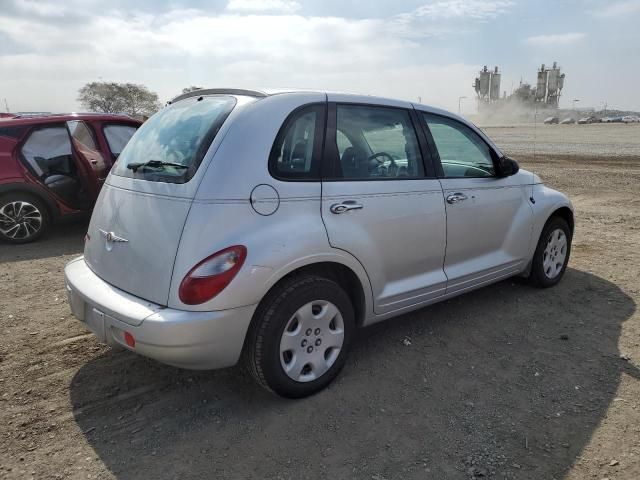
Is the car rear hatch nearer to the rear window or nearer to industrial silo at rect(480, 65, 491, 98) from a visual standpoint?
the rear window

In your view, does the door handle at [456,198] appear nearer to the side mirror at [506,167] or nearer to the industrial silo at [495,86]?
the side mirror at [506,167]

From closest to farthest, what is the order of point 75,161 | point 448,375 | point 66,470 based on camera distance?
point 66,470
point 448,375
point 75,161

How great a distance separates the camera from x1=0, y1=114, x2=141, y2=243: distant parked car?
621 centimetres

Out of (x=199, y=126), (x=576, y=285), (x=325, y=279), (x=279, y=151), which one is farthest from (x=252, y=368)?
(x=576, y=285)

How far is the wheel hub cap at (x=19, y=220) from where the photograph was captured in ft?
20.4

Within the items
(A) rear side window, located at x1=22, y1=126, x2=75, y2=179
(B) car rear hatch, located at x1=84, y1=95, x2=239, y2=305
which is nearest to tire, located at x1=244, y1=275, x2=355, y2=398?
(B) car rear hatch, located at x1=84, y1=95, x2=239, y2=305

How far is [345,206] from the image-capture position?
2932 mm

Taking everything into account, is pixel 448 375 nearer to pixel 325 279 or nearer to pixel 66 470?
pixel 325 279

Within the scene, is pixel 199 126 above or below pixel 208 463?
above

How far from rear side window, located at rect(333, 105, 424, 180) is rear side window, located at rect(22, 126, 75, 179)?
15.9ft

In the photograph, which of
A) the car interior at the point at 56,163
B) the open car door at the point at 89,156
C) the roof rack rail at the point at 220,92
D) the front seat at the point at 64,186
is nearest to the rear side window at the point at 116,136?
the open car door at the point at 89,156

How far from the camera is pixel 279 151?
2.75 m

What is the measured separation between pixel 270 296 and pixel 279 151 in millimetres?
795

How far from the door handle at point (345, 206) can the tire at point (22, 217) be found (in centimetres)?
505
